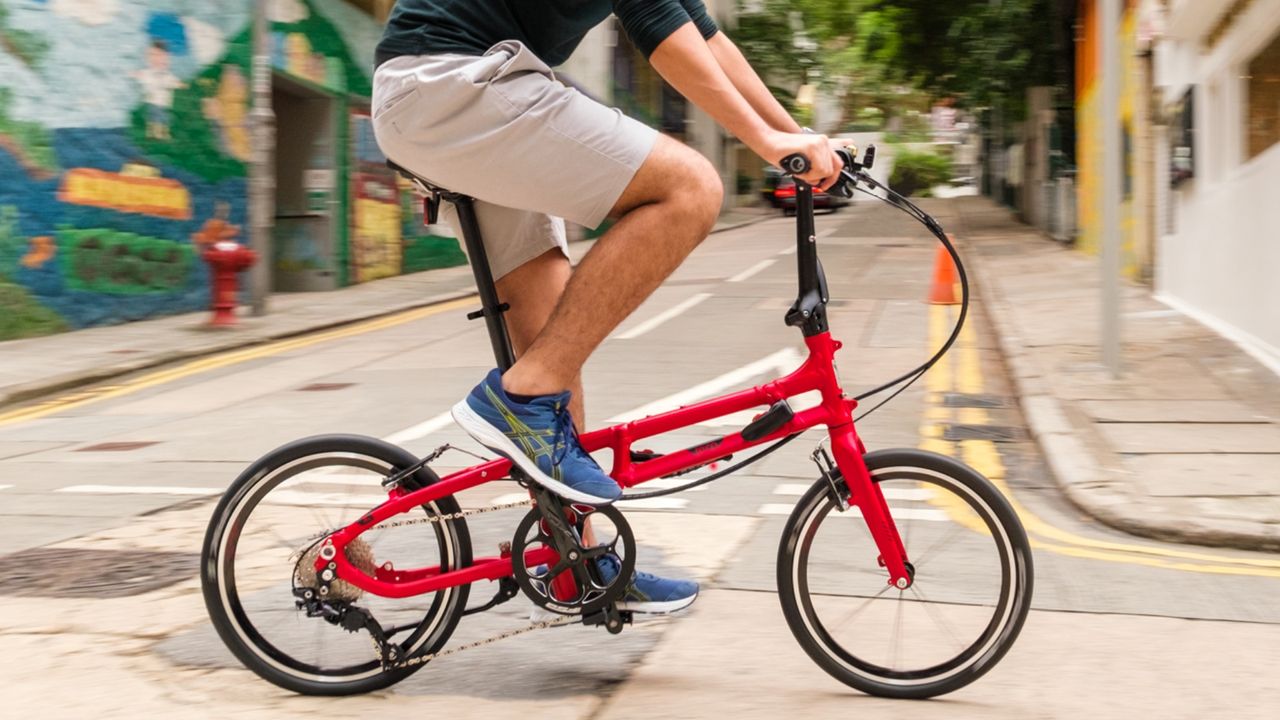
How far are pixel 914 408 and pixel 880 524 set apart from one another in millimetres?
5360

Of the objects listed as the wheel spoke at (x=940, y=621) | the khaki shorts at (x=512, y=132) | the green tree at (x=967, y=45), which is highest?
the green tree at (x=967, y=45)

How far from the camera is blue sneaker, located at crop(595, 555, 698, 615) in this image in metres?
3.34

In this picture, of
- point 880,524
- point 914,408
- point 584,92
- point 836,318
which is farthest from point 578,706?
point 836,318

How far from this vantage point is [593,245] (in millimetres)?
3176

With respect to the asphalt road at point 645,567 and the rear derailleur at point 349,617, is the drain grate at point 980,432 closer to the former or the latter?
the asphalt road at point 645,567

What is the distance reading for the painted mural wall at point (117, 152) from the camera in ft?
42.9

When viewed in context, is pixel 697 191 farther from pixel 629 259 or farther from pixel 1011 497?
pixel 1011 497

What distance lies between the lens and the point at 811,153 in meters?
2.96

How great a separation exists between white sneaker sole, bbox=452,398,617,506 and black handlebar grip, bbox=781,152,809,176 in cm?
86

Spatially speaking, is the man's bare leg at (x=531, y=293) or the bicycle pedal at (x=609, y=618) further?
the man's bare leg at (x=531, y=293)

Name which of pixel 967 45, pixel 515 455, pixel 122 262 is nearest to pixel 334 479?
pixel 515 455

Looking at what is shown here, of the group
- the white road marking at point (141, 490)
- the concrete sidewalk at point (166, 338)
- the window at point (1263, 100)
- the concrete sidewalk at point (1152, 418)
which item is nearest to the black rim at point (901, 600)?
the concrete sidewalk at point (1152, 418)

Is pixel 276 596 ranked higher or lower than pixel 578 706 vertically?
higher

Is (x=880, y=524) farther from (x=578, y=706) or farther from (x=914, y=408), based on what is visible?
(x=914, y=408)
